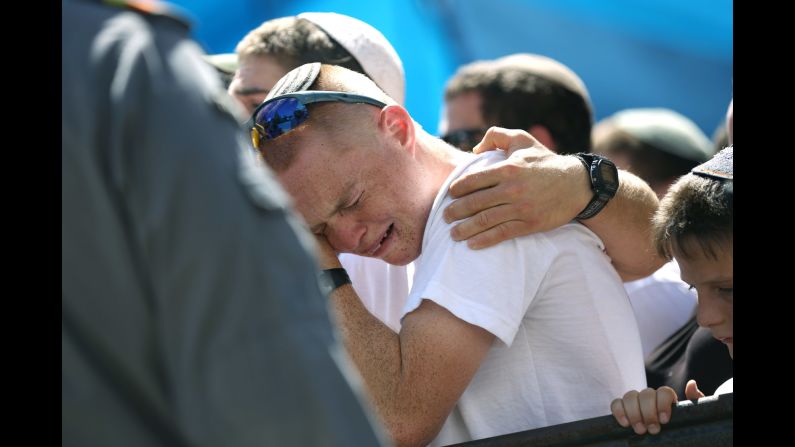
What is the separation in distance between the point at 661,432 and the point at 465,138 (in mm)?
2358

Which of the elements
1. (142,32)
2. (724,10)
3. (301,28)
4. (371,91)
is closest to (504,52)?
(724,10)

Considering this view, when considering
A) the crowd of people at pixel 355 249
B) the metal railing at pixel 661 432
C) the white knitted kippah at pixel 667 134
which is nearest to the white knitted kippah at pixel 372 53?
the crowd of people at pixel 355 249

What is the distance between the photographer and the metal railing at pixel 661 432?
1747mm

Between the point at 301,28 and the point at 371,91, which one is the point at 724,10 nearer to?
the point at 301,28

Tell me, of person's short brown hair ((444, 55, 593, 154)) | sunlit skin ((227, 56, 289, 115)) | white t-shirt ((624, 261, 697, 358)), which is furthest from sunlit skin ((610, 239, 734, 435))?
person's short brown hair ((444, 55, 593, 154))

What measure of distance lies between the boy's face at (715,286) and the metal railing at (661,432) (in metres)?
0.31

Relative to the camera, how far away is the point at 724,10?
6879mm

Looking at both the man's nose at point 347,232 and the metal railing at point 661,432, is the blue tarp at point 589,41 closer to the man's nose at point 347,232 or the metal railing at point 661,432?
the man's nose at point 347,232

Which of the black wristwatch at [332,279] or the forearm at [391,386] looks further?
the black wristwatch at [332,279]

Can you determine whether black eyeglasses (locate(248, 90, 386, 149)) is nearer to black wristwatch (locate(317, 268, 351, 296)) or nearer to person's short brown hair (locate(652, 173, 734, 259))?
black wristwatch (locate(317, 268, 351, 296))

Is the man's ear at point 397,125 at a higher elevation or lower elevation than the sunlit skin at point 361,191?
higher

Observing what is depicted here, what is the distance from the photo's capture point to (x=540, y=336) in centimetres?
218

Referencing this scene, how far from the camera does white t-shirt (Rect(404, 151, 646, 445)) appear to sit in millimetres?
2102
